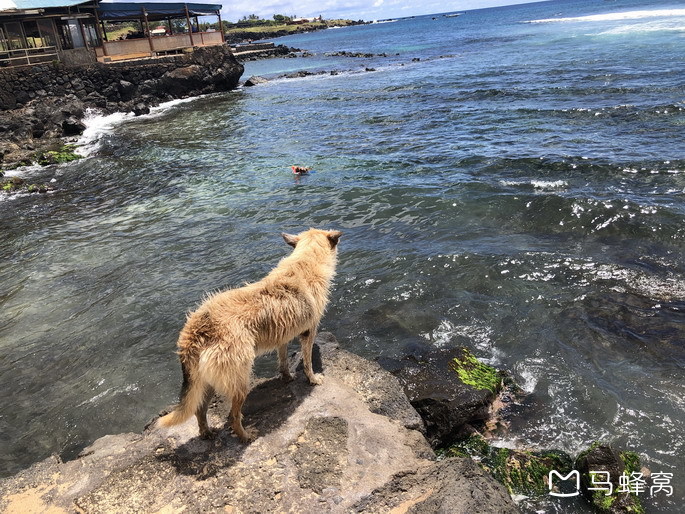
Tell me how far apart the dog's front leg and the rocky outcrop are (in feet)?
0.47

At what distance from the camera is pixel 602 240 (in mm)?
9680

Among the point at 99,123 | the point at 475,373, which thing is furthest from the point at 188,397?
the point at 99,123

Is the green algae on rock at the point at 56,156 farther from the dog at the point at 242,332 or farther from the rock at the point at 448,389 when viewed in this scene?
the rock at the point at 448,389

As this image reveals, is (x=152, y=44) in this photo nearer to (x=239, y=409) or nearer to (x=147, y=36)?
(x=147, y=36)

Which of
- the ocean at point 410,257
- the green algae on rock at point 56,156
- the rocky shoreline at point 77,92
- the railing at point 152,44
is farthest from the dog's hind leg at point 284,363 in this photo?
the railing at point 152,44

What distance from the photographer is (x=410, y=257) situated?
32.0ft

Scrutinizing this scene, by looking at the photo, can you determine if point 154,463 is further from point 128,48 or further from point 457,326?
point 128,48

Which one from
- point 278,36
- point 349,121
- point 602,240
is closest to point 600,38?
point 349,121

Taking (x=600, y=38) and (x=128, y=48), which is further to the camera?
(x=600, y=38)

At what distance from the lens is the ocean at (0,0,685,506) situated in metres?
6.18

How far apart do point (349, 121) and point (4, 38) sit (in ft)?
76.6

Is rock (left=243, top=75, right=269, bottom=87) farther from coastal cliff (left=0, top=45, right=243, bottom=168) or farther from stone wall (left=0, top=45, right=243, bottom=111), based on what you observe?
stone wall (left=0, top=45, right=243, bottom=111)

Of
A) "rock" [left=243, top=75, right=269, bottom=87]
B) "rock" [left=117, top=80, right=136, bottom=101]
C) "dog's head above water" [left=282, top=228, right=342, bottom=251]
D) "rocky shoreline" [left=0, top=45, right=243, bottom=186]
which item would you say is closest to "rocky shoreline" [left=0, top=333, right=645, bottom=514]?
"dog's head above water" [left=282, top=228, right=342, bottom=251]

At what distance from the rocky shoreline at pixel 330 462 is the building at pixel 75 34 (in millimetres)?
32588
